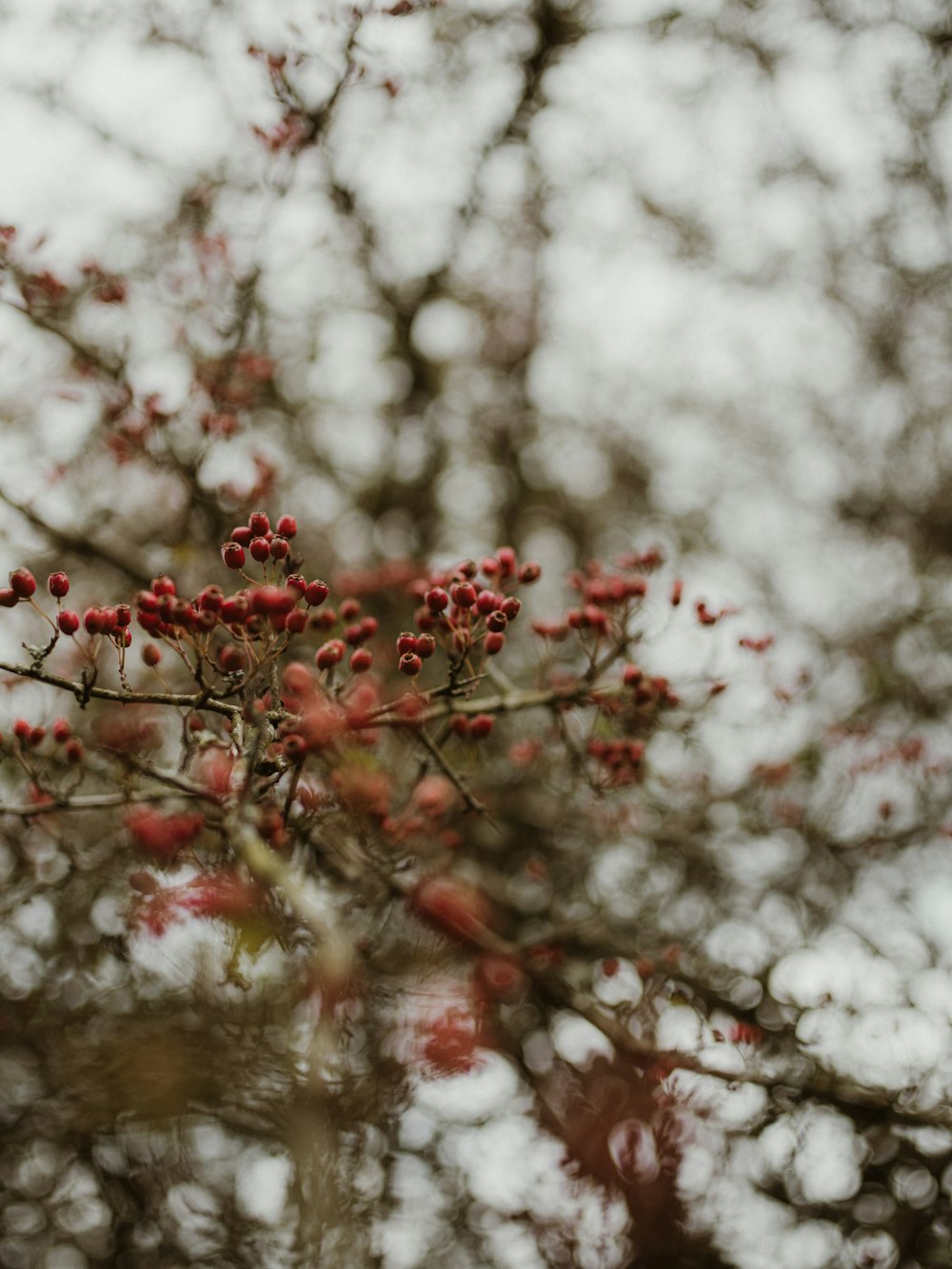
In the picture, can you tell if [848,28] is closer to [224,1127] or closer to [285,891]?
[285,891]

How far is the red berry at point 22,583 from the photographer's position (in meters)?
2.00

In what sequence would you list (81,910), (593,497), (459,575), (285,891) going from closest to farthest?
(285,891) < (459,575) < (81,910) < (593,497)

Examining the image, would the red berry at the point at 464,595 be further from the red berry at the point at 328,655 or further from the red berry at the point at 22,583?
the red berry at the point at 22,583

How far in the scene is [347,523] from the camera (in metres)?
6.64

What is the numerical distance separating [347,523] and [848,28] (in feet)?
14.5

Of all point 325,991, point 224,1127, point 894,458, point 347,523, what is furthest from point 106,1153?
point 894,458

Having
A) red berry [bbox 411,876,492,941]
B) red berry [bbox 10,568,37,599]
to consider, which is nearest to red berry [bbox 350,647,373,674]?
red berry [bbox 10,568,37,599]

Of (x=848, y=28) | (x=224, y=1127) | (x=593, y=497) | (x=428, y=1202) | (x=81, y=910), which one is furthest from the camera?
(x=593, y=497)

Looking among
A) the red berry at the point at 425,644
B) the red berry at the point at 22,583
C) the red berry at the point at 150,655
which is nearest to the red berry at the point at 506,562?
the red berry at the point at 425,644

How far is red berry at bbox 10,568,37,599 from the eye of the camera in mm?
2004

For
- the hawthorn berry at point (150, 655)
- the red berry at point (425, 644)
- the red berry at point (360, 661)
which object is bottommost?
the red berry at point (425, 644)

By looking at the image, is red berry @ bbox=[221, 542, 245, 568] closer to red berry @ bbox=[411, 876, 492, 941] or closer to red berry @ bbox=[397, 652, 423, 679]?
red berry @ bbox=[397, 652, 423, 679]

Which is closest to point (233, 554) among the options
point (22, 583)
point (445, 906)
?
point (22, 583)

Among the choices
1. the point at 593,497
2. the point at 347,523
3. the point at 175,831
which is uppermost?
the point at 593,497
